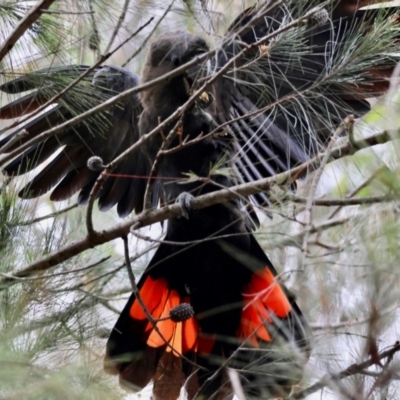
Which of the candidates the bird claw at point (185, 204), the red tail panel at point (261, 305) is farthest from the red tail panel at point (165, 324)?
the bird claw at point (185, 204)

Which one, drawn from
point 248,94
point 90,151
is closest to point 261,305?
point 248,94

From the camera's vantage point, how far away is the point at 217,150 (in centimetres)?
266

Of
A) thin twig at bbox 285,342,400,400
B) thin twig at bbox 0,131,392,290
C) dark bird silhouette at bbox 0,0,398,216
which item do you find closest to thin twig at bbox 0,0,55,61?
dark bird silhouette at bbox 0,0,398,216

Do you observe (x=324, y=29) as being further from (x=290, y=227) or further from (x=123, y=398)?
(x=123, y=398)

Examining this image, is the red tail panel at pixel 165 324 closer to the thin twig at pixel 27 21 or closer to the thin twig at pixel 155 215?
the thin twig at pixel 155 215

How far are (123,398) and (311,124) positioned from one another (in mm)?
925

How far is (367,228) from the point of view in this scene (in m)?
1.36

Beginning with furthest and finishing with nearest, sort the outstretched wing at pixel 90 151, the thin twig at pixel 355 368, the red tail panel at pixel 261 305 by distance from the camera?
the outstretched wing at pixel 90 151
the red tail panel at pixel 261 305
the thin twig at pixel 355 368

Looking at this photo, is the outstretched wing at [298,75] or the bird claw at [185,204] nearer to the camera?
the outstretched wing at [298,75]

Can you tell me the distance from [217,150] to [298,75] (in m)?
0.46

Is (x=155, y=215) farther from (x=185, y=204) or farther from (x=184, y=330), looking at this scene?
(x=184, y=330)

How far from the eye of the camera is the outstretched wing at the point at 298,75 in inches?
77.0

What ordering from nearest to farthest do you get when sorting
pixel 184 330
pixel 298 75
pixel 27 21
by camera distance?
pixel 27 21 → pixel 298 75 → pixel 184 330

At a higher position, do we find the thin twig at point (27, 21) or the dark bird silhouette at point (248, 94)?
the thin twig at point (27, 21)
